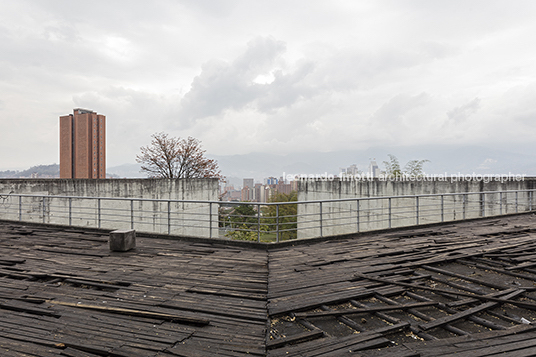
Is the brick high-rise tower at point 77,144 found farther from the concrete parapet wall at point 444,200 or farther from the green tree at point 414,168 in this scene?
the green tree at point 414,168

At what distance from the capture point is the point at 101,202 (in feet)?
45.5

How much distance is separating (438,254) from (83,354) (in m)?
6.49

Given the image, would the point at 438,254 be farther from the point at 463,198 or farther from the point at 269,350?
the point at 463,198

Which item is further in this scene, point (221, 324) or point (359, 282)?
point (359, 282)

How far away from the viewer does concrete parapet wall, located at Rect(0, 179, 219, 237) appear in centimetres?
1116

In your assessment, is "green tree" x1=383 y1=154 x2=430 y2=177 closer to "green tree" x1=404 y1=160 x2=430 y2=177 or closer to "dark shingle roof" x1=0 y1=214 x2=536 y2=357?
"green tree" x1=404 y1=160 x2=430 y2=177

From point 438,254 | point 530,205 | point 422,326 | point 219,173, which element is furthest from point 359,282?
point 219,173

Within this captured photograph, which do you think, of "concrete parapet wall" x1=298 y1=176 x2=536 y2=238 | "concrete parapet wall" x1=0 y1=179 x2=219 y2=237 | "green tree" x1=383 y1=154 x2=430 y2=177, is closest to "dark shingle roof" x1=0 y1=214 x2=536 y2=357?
"concrete parapet wall" x1=0 y1=179 x2=219 y2=237

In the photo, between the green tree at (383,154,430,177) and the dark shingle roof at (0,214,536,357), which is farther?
the green tree at (383,154,430,177)

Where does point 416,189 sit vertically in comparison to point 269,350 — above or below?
above

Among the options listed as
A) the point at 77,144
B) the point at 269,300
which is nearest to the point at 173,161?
the point at 77,144

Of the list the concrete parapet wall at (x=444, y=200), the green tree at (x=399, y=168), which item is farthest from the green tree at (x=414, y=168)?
the concrete parapet wall at (x=444, y=200)

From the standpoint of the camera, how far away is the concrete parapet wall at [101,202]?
439 inches

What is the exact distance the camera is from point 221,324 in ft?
11.5
